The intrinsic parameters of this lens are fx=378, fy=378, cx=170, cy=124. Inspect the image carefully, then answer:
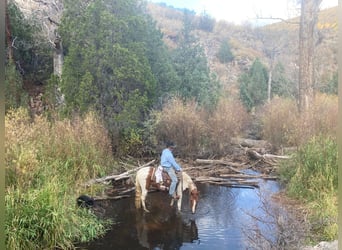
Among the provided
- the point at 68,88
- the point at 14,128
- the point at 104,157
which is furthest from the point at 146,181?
the point at 68,88

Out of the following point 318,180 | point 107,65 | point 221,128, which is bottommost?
point 318,180

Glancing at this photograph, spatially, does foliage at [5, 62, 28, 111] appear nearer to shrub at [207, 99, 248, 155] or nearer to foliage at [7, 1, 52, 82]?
foliage at [7, 1, 52, 82]

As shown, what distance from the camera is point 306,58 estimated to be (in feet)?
21.7

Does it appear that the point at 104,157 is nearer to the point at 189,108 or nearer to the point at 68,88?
the point at 68,88

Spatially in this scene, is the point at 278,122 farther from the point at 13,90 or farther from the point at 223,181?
the point at 13,90

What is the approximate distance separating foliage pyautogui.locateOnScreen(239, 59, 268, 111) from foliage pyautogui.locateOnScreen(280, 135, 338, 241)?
252 inches

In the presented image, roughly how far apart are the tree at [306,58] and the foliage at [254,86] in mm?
5025

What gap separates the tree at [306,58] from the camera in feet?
20.9

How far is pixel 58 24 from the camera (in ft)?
24.7

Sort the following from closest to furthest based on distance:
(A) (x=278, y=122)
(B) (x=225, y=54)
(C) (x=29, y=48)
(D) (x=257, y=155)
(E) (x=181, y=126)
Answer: (C) (x=29, y=48), (A) (x=278, y=122), (D) (x=257, y=155), (E) (x=181, y=126), (B) (x=225, y=54)

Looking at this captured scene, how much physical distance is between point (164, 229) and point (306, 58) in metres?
3.99

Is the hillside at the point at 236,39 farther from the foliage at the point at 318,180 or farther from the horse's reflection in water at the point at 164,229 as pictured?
the horse's reflection in water at the point at 164,229

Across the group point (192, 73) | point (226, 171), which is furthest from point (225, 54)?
Result: point (226, 171)

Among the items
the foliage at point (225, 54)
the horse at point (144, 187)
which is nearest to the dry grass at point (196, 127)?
the horse at point (144, 187)
